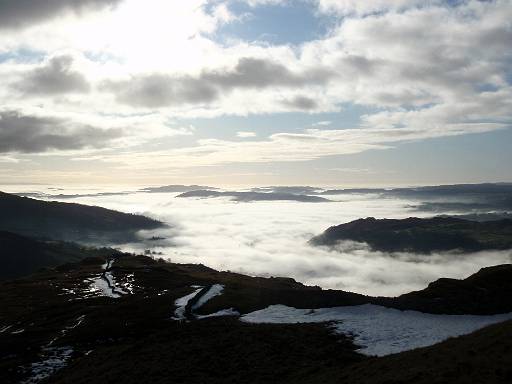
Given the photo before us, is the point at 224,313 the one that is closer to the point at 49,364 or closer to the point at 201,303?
the point at 201,303

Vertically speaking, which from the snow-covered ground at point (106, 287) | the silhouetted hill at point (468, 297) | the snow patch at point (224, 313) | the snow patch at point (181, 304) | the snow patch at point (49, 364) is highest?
the silhouetted hill at point (468, 297)

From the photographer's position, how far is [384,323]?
44906 millimetres

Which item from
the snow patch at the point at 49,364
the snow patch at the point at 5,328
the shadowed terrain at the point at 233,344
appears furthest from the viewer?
the snow patch at the point at 5,328

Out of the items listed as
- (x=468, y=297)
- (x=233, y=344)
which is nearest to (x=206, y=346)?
(x=233, y=344)

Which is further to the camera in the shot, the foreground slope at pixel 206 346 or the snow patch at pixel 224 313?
the snow patch at pixel 224 313

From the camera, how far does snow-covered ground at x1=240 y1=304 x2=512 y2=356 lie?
3814 centimetres

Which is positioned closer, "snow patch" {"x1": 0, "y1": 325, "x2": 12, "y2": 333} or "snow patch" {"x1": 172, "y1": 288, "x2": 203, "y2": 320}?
"snow patch" {"x1": 172, "y1": 288, "x2": 203, "y2": 320}

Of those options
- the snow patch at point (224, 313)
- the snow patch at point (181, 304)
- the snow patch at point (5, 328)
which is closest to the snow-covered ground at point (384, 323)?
the snow patch at point (224, 313)

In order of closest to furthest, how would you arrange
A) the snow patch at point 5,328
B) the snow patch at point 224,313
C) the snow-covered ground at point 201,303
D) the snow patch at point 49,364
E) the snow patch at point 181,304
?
the snow patch at point 49,364 < the snow patch at point 224,313 < the snow-covered ground at point 201,303 < the snow patch at point 181,304 < the snow patch at point 5,328

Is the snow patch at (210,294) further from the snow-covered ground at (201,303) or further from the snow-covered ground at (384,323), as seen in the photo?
the snow-covered ground at (384,323)

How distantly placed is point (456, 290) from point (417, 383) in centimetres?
3474

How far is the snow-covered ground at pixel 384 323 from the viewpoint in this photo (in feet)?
125

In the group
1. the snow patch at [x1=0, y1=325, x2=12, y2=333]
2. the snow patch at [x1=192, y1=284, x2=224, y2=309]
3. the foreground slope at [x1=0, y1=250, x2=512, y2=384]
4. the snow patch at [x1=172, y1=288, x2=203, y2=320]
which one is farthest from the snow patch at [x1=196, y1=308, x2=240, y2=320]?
the snow patch at [x1=0, y1=325, x2=12, y2=333]

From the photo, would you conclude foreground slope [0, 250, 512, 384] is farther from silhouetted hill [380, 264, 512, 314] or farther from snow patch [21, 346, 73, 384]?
silhouetted hill [380, 264, 512, 314]
